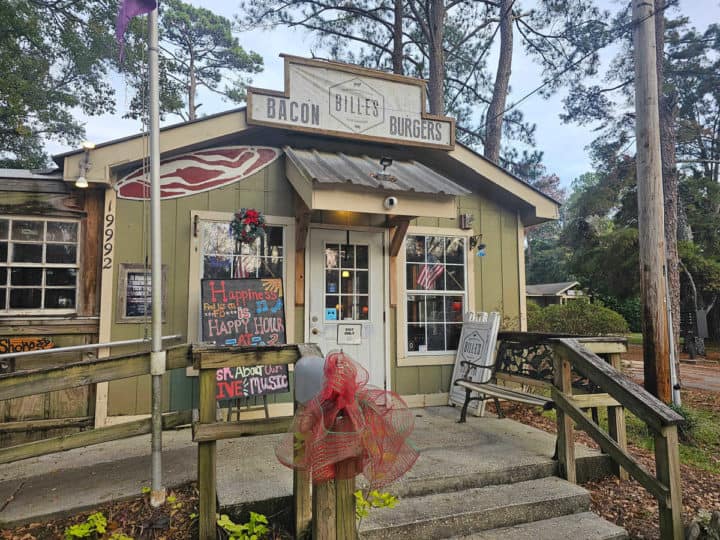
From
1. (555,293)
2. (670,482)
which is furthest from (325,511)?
(555,293)

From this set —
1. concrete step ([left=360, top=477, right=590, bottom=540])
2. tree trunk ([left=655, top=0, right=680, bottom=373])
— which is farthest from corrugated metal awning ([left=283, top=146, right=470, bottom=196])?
tree trunk ([left=655, top=0, right=680, bottom=373])

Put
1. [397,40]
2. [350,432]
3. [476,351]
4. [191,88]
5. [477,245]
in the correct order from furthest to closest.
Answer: [191,88], [397,40], [477,245], [476,351], [350,432]

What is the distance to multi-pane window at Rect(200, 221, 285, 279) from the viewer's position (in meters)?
4.48

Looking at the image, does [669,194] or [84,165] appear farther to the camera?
[669,194]

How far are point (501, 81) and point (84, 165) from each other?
9767 mm

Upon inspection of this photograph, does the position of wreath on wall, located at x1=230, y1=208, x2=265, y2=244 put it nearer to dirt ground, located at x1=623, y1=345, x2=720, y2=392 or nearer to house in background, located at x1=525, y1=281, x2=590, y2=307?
dirt ground, located at x1=623, y1=345, x2=720, y2=392

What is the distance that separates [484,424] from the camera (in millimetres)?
4297

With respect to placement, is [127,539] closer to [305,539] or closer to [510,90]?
[305,539]

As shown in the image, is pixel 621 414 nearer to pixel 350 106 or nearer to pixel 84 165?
pixel 350 106

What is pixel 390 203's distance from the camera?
4281mm

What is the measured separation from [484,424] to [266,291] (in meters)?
2.54

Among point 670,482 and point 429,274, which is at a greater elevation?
point 429,274

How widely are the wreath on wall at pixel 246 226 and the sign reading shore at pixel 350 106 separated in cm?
93

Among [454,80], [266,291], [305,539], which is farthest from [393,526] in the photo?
[454,80]
